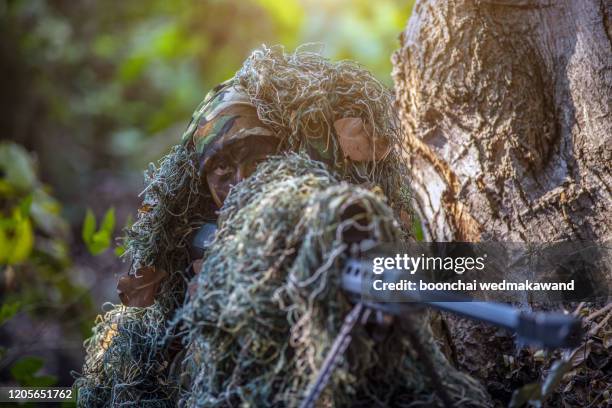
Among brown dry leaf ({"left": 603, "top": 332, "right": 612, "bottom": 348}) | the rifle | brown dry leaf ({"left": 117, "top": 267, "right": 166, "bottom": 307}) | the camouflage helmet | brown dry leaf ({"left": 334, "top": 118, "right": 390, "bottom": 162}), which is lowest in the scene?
the rifle

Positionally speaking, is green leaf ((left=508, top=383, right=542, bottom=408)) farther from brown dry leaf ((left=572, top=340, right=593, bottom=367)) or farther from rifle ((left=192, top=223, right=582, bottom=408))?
brown dry leaf ((left=572, top=340, right=593, bottom=367))

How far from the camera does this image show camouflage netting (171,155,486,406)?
3.34 ft

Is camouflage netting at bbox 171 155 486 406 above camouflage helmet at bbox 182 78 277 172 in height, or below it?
below

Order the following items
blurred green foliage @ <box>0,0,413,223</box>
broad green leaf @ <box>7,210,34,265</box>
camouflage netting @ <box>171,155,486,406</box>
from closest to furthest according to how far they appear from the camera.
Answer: camouflage netting @ <box>171,155,486,406</box>, broad green leaf @ <box>7,210,34,265</box>, blurred green foliage @ <box>0,0,413,223</box>

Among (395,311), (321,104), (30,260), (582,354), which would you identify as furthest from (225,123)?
(30,260)

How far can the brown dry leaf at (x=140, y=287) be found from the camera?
1.42 meters

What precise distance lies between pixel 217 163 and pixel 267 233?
333mm

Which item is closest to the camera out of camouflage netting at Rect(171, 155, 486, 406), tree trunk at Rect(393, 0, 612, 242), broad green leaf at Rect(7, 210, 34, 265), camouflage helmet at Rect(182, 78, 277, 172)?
camouflage netting at Rect(171, 155, 486, 406)

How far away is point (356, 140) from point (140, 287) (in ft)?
1.80

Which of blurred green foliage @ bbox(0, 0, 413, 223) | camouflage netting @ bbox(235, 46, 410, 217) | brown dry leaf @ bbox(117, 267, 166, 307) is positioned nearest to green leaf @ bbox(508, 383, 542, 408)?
camouflage netting @ bbox(235, 46, 410, 217)

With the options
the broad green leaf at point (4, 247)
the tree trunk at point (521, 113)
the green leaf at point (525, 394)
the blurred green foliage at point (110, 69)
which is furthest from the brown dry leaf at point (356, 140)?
the blurred green foliage at point (110, 69)

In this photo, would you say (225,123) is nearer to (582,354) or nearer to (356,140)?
(356,140)

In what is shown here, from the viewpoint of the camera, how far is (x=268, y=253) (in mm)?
1069

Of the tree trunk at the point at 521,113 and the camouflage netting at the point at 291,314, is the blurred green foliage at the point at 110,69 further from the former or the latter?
Result: the camouflage netting at the point at 291,314
